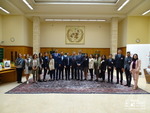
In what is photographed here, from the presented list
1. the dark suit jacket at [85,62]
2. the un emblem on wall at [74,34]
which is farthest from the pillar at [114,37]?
the dark suit jacket at [85,62]

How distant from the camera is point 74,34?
Answer: 1548 cm

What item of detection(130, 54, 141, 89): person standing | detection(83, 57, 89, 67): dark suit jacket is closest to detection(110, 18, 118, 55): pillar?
detection(83, 57, 89, 67): dark suit jacket

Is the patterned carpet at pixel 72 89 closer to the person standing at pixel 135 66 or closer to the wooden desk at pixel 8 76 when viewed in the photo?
the person standing at pixel 135 66

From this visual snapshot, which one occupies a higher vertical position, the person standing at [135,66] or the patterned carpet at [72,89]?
the person standing at [135,66]

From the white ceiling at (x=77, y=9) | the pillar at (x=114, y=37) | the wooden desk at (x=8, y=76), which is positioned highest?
the white ceiling at (x=77, y=9)

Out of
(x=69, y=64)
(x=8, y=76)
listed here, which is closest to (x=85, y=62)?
(x=69, y=64)

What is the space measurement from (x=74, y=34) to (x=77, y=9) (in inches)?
159

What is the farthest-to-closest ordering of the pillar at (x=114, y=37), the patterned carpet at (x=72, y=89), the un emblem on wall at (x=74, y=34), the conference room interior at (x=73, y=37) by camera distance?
the un emblem on wall at (x=74, y=34) → the pillar at (x=114, y=37) → the patterned carpet at (x=72, y=89) → the conference room interior at (x=73, y=37)

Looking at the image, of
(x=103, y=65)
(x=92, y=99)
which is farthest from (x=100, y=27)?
(x=92, y=99)

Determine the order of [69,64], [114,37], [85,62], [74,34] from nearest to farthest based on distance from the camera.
Result: [85,62] → [69,64] → [114,37] → [74,34]

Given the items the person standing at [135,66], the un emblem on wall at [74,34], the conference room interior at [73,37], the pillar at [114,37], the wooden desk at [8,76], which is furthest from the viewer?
the un emblem on wall at [74,34]

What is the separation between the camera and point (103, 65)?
741 centimetres

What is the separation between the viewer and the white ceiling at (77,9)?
10188 mm

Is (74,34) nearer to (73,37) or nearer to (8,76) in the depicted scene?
(73,37)
